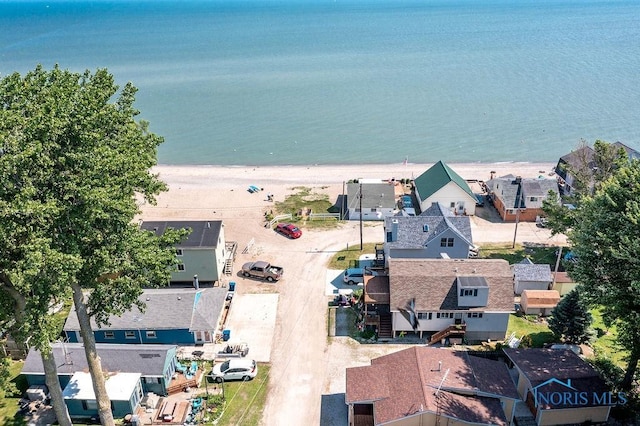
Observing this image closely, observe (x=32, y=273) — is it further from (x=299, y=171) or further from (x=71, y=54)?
(x=71, y=54)

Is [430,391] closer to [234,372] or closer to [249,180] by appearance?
[234,372]

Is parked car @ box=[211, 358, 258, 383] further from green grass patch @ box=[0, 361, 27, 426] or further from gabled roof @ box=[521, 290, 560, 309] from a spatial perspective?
gabled roof @ box=[521, 290, 560, 309]

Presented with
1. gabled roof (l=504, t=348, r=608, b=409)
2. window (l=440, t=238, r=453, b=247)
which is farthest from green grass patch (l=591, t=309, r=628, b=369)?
window (l=440, t=238, r=453, b=247)

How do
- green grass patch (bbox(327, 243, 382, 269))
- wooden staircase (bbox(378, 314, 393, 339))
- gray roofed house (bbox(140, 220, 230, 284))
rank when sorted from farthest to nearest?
green grass patch (bbox(327, 243, 382, 269))
gray roofed house (bbox(140, 220, 230, 284))
wooden staircase (bbox(378, 314, 393, 339))

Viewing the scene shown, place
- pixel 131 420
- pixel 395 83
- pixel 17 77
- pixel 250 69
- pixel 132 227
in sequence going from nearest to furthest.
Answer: pixel 17 77, pixel 132 227, pixel 131 420, pixel 395 83, pixel 250 69

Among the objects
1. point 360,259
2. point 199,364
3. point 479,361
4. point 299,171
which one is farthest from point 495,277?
point 299,171

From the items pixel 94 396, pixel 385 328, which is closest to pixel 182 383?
pixel 94 396

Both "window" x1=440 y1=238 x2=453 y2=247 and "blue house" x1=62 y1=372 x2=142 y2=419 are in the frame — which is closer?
"blue house" x1=62 y1=372 x2=142 y2=419
